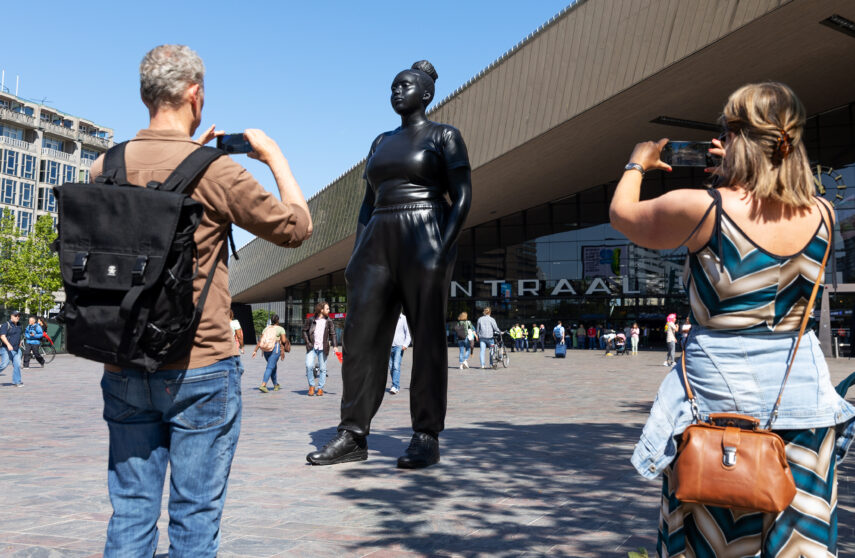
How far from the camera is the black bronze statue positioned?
15.5 ft

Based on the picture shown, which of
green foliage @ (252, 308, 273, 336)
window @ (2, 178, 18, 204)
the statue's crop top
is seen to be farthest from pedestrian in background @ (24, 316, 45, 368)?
green foliage @ (252, 308, 273, 336)

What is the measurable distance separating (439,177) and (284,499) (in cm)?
228

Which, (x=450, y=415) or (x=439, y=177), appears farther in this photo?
(x=450, y=415)

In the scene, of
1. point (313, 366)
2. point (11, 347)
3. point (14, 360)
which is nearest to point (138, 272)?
point (313, 366)

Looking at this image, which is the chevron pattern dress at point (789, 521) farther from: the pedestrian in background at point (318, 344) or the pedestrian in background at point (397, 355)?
the pedestrian in background at point (397, 355)

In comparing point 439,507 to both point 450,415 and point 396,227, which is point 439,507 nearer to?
point 396,227

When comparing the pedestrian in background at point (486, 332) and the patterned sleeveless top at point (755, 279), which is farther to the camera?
the pedestrian in background at point (486, 332)

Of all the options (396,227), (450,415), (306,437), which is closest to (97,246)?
(396,227)

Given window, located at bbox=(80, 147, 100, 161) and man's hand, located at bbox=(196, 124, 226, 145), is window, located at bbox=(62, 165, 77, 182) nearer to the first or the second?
window, located at bbox=(80, 147, 100, 161)

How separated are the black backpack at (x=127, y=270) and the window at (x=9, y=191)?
77.9 meters

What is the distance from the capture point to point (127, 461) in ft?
6.26

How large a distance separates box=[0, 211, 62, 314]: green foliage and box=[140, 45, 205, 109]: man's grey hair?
4548cm

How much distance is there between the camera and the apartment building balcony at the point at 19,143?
2739 inches

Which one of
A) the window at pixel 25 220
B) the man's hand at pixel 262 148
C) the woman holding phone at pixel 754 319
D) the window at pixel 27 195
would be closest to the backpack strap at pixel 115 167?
the man's hand at pixel 262 148
